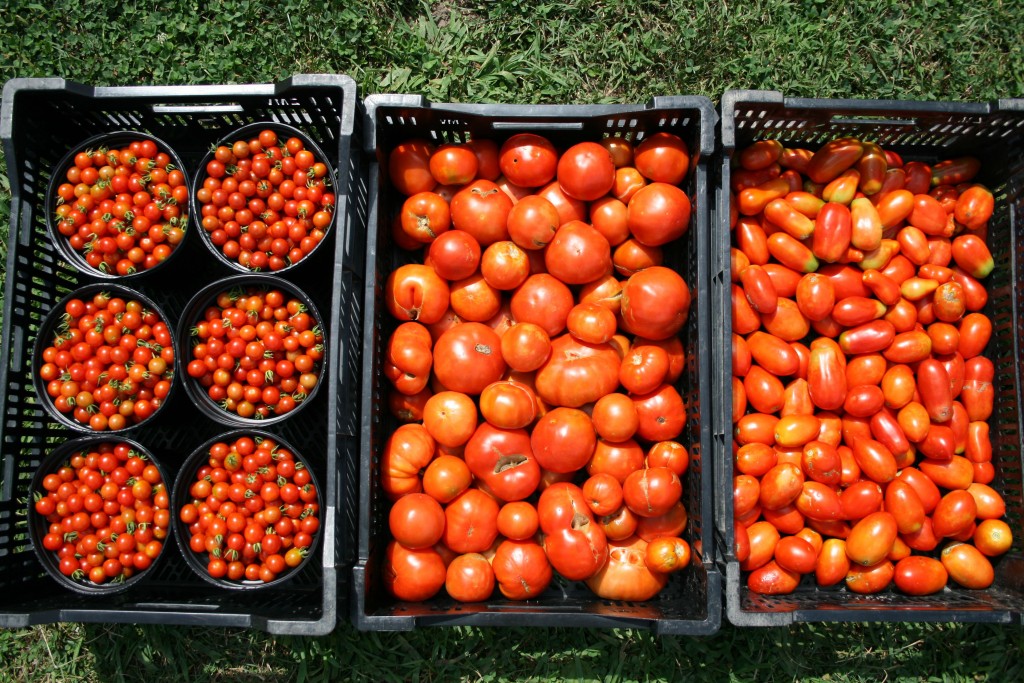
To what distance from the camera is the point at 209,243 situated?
2.20 metres

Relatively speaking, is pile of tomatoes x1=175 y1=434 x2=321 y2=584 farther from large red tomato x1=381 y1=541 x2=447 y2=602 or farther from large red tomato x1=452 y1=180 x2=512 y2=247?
large red tomato x1=452 y1=180 x2=512 y2=247

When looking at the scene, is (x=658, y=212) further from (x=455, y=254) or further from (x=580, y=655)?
(x=580, y=655)

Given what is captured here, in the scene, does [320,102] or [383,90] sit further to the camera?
[383,90]

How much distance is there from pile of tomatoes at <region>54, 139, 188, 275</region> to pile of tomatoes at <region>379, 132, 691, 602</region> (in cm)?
77

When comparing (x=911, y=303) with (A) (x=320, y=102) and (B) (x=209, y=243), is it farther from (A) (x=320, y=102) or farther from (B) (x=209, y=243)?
(B) (x=209, y=243)

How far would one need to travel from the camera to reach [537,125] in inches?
88.1

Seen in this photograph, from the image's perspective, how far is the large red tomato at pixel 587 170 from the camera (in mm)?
2139

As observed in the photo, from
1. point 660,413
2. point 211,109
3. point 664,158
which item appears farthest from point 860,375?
point 211,109

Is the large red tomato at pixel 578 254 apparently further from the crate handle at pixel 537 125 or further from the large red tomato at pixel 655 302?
the crate handle at pixel 537 125

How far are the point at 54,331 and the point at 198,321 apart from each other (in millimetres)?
494

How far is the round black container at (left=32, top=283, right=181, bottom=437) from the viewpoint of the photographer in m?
2.15

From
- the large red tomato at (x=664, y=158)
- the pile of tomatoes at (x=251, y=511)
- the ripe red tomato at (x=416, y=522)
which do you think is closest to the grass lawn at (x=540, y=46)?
the large red tomato at (x=664, y=158)

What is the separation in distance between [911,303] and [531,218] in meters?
1.42

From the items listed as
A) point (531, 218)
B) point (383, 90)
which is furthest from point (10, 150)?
point (531, 218)
